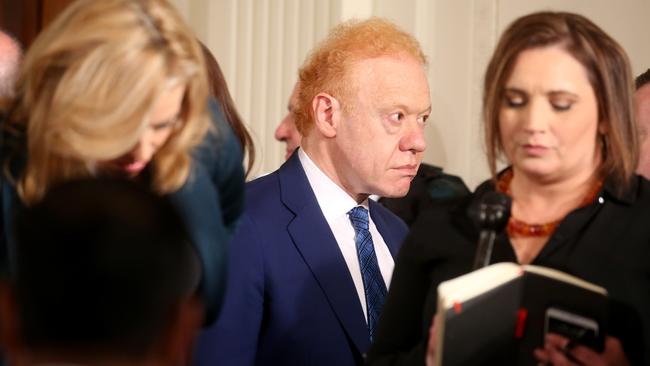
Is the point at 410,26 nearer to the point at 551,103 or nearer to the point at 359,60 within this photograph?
the point at 359,60

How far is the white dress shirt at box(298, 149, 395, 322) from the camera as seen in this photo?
1674 millimetres

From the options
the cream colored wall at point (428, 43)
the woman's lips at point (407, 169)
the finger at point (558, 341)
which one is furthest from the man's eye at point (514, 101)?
the cream colored wall at point (428, 43)

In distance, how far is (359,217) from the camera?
67.7 inches

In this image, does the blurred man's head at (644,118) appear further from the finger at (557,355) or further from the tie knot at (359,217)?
the finger at (557,355)

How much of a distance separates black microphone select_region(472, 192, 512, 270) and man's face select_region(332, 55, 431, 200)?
21.3 inches

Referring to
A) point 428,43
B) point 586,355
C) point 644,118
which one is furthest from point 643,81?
point 586,355

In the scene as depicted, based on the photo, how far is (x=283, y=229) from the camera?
1.64 m

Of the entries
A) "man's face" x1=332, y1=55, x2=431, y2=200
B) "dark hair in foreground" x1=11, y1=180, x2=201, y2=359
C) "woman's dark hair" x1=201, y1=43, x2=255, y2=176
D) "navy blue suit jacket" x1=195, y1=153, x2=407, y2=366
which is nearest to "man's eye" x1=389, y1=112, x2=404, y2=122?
"man's face" x1=332, y1=55, x2=431, y2=200

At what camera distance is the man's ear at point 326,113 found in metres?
1.78

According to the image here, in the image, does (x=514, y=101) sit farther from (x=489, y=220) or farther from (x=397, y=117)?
(x=397, y=117)

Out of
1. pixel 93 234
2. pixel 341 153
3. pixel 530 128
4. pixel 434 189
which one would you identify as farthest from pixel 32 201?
pixel 434 189

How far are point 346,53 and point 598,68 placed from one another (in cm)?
73

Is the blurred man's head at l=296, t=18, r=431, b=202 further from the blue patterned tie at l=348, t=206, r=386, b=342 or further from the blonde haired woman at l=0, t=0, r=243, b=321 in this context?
the blonde haired woman at l=0, t=0, r=243, b=321

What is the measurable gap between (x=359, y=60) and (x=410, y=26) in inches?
39.6
